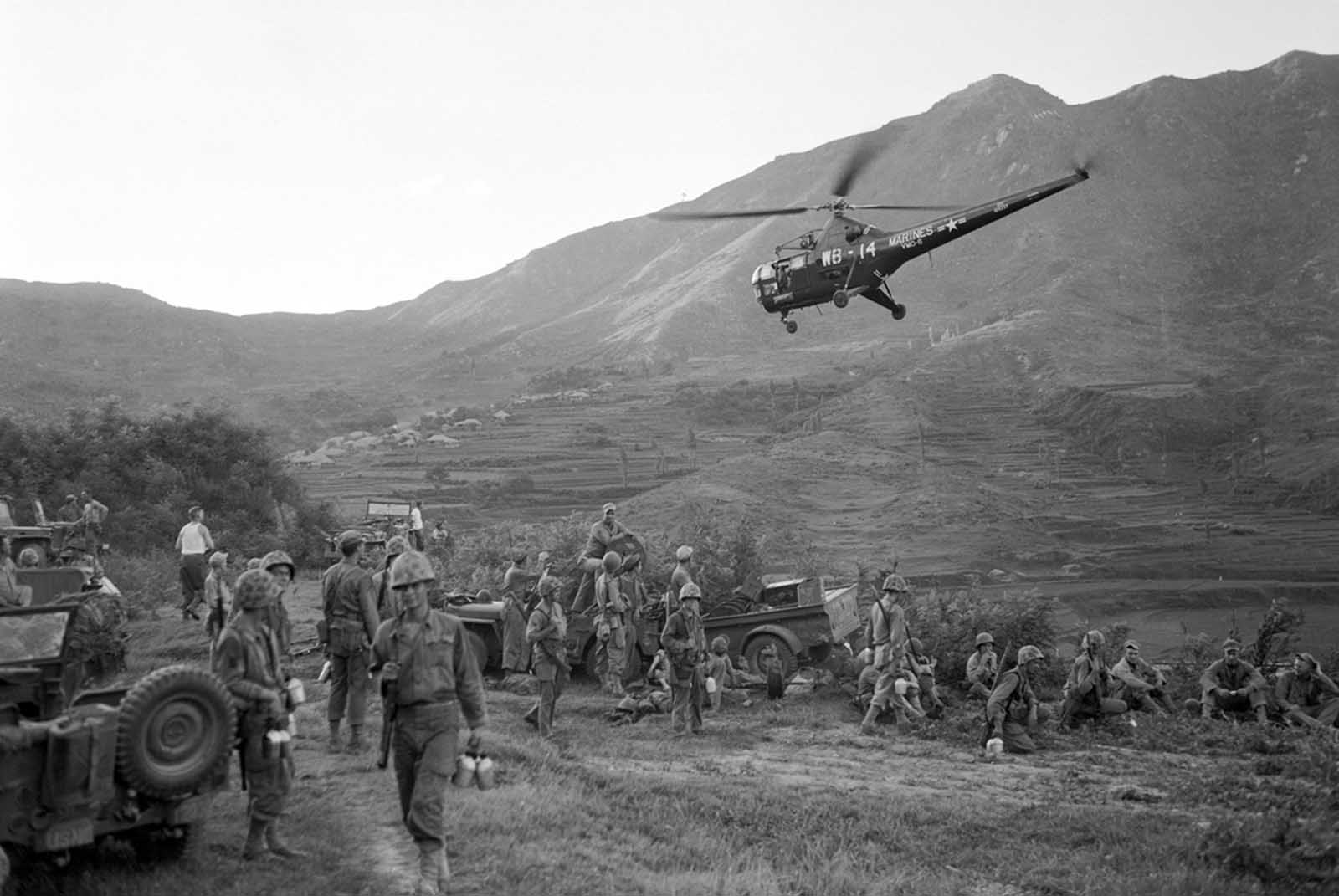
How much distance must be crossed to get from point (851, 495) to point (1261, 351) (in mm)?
50114

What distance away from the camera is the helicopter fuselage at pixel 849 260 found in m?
16.9

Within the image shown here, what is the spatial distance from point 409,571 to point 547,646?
5.23 meters

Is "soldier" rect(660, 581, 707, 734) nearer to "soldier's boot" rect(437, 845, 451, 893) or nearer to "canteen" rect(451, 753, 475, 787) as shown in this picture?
"soldier's boot" rect(437, 845, 451, 893)

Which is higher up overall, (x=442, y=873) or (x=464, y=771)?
(x=464, y=771)

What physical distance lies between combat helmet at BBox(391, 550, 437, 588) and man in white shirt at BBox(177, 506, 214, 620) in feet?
36.2

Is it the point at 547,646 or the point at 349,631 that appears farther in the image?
the point at 547,646

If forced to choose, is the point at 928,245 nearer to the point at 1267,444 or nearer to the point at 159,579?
the point at 159,579

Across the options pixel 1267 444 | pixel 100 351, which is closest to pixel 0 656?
pixel 1267 444

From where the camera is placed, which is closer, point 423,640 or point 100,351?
point 423,640

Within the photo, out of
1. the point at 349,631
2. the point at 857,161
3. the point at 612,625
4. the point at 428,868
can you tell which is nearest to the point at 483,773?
the point at 428,868

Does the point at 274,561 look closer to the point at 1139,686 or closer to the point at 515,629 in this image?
the point at 515,629

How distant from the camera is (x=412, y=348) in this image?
138 meters

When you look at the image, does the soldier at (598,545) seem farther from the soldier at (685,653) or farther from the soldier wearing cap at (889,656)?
the soldier wearing cap at (889,656)

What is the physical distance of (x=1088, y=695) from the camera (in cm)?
1344
